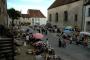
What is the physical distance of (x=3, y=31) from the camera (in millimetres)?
27234

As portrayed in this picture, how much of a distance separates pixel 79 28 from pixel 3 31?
25.6 m

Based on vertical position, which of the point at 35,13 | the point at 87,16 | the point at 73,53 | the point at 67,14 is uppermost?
the point at 35,13

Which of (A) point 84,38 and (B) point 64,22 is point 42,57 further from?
(B) point 64,22

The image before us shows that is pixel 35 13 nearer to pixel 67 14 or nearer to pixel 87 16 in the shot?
pixel 67 14

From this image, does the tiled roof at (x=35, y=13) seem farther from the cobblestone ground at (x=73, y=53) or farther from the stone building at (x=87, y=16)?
the cobblestone ground at (x=73, y=53)

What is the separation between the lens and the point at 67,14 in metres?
58.8

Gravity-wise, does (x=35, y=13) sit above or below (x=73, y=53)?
above

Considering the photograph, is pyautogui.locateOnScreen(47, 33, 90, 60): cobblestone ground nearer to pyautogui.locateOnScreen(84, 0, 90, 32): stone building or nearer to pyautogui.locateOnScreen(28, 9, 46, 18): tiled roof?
pyautogui.locateOnScreen(84, 0, 90, 32): stone building

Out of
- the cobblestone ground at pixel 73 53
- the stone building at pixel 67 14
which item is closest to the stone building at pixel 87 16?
the stone building at pixel 67 14

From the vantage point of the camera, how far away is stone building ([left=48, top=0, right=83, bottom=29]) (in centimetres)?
4972

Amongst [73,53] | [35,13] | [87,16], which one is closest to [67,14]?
[87,16]

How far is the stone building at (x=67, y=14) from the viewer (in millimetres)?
49725

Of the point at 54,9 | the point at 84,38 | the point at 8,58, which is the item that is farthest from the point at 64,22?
the point at 8,58

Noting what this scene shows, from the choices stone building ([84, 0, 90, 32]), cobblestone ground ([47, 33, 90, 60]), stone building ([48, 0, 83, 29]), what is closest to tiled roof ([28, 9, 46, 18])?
stone building ([48, 0, 83, 29])
